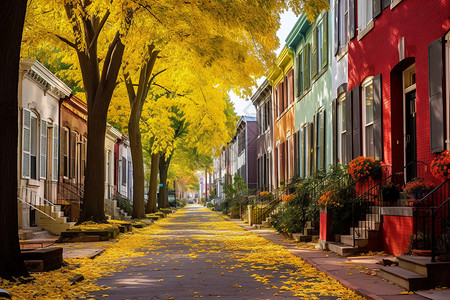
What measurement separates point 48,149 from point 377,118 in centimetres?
1475

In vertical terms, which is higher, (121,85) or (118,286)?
(121,85)

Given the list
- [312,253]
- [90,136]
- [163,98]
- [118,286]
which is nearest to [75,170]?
[163,98]

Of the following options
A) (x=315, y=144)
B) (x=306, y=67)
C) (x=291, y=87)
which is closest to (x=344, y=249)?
(x=315, y=144)

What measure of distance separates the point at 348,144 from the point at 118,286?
9871 mm

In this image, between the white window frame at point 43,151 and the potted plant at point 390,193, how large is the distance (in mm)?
14391

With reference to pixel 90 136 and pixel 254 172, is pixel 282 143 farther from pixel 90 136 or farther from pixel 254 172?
pixel 254 172

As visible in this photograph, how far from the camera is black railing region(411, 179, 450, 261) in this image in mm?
10047

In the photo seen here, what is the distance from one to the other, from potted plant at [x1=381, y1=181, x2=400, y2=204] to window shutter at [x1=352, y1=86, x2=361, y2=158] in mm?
3264

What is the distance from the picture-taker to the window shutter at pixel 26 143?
2153cm

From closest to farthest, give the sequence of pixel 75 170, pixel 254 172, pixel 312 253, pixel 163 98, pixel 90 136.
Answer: pixel 312 253 < pixel 90 136 < pixel 75 170 < pixel 163 98 < pixel 254 172

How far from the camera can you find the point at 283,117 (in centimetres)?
3209

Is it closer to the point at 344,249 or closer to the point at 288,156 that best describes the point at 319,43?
the point at 288,156

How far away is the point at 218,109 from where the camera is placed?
109 feet

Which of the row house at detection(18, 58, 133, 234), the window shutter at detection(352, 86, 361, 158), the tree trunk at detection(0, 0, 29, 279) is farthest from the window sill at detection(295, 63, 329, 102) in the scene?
the tree trunk at detection(0, 0, 29, 279)
